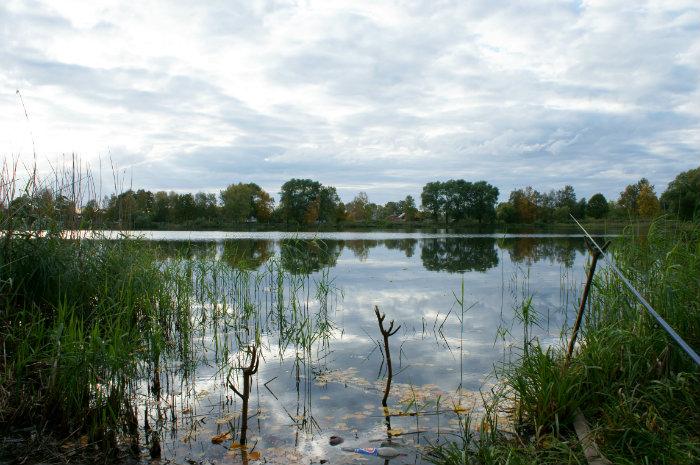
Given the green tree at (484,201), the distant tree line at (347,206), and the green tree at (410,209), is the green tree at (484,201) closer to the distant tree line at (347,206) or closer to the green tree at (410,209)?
the distant tree line at (347,206)

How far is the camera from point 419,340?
10.1m

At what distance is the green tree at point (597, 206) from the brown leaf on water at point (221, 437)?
96.4 m

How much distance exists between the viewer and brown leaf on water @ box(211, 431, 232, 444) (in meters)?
5.41

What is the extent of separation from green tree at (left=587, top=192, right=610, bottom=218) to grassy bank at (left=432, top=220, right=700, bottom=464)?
93.2 meters

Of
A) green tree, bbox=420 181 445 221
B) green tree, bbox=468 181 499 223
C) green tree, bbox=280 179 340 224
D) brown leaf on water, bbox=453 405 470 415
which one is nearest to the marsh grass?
brown leaf on water, bbox=453 405 470 415

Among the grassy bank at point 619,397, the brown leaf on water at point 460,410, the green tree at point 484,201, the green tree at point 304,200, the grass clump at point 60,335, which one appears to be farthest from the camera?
the green tree at point 484,201

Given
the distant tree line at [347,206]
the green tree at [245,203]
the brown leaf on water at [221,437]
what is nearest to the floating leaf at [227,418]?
the brown leaf on water at [221,437]

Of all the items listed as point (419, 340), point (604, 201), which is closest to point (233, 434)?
point (419, 340)

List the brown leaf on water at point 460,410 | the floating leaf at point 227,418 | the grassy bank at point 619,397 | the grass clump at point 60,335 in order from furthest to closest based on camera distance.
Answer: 1. the brown leaf on water at point 460,410
2. the floating leaf at point 227,418
3. the grass clump at point 60,335
4. the grassy bank at point 619,397

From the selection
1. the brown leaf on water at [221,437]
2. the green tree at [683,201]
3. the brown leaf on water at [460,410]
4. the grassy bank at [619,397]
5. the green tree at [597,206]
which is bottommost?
the brown leaf on water at [460,410]

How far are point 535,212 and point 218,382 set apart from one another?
10598 cm

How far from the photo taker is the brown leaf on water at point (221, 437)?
541 cm

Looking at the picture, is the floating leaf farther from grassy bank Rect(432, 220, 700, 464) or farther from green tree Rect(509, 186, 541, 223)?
green tree Rect(509, 186, 541, 223)

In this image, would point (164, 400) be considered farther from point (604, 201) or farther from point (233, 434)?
point (604, 201)
